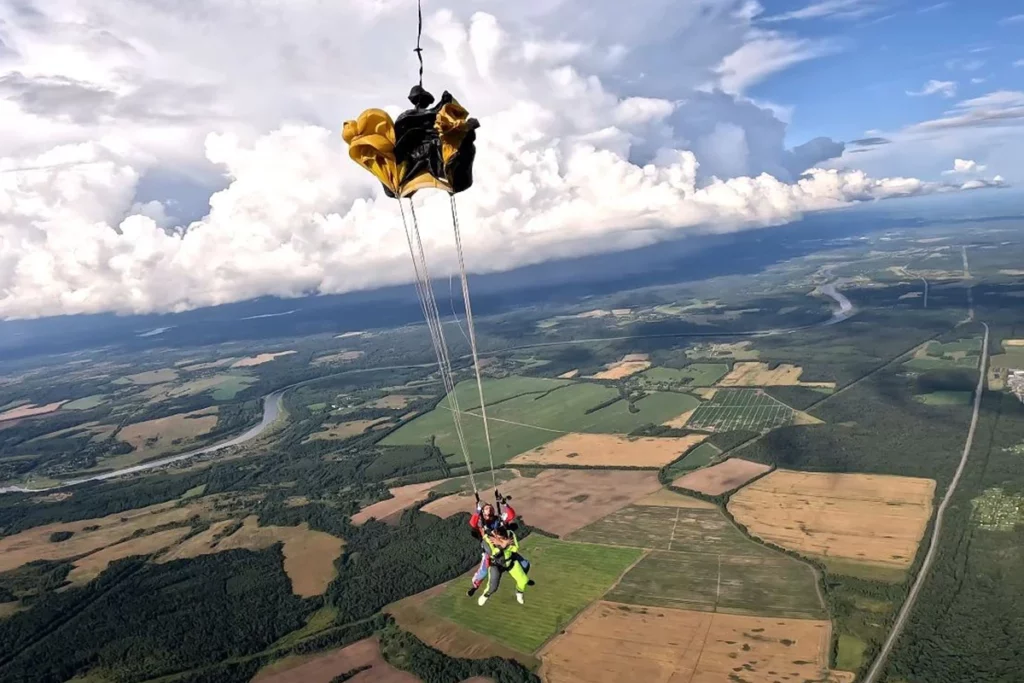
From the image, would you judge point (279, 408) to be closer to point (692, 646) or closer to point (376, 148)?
point (692, 646)

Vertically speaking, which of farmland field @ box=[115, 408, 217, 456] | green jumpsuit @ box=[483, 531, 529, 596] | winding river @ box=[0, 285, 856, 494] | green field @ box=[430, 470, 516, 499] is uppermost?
green jumpsuit @ box=[483, 531, 529, 596]

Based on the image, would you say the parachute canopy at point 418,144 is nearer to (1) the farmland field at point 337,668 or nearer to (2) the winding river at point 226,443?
(1) the farmland field at point 337,668

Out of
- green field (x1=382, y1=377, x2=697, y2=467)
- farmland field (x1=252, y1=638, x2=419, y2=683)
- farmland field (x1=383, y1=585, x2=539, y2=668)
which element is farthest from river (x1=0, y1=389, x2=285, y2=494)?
farmland field (x1=383, y1=585, x2=539, y2=668)

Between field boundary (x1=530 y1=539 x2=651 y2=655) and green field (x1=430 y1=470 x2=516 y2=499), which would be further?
green field (x1=430 y1=470 x2=516 y2=499)

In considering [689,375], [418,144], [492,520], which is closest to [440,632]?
[492,520]

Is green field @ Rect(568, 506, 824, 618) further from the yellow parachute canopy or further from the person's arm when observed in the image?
the yellow parachute canopy

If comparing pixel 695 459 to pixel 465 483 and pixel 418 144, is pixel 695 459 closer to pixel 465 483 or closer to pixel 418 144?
pixel 465 483

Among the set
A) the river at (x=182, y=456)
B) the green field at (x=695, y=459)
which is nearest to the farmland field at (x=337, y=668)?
the green field at (x=695, y=459)
